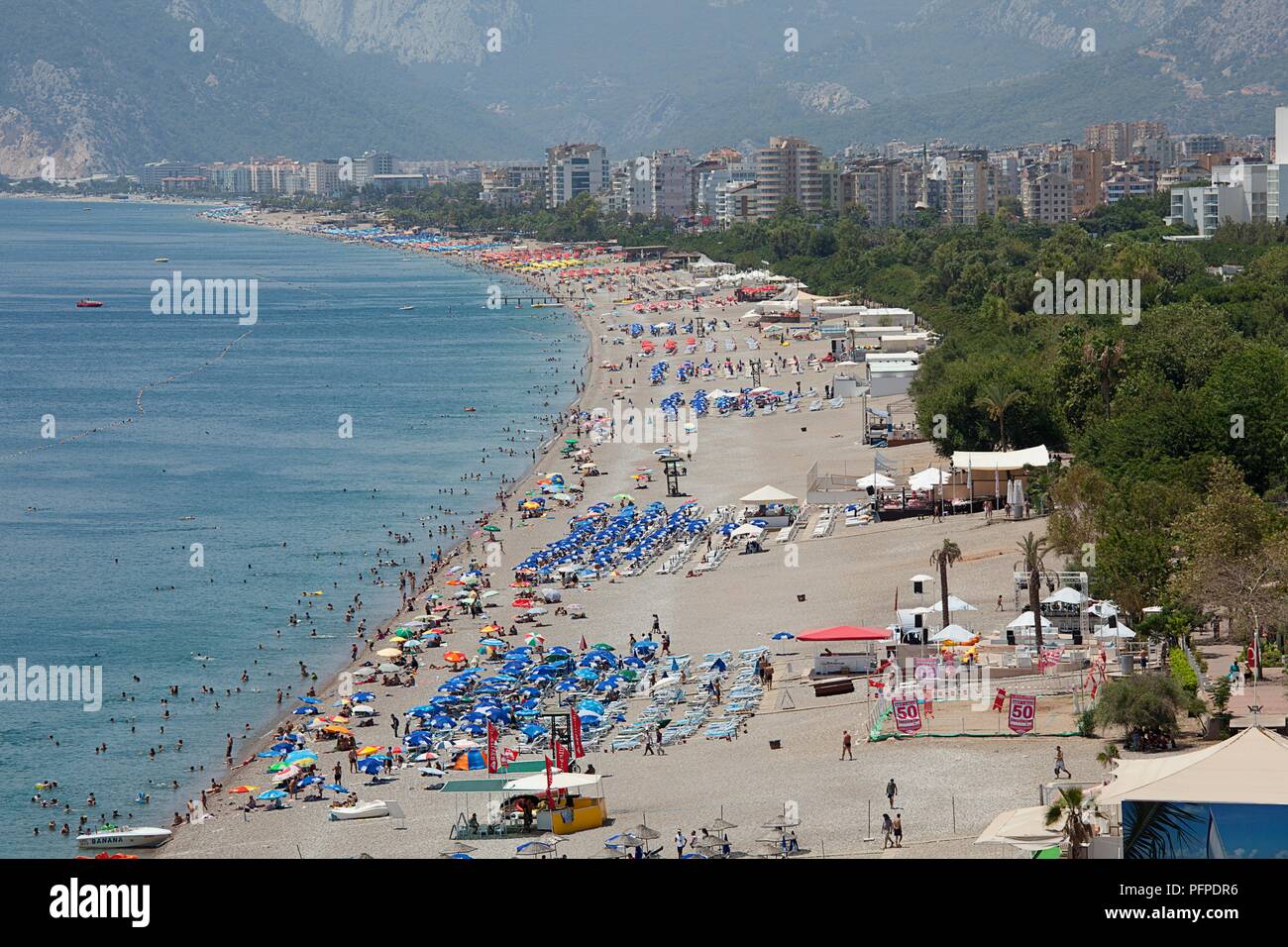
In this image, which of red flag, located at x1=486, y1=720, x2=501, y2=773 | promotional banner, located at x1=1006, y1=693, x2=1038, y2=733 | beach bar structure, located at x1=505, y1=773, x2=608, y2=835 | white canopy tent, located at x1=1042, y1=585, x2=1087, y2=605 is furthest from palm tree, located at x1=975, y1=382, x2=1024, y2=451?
beach bar structure, located at x1=505, y1=773, x2=608, y2=835

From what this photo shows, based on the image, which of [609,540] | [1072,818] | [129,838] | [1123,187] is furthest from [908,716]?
[1123,187]

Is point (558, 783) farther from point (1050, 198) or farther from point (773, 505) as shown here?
point (1050, 198)

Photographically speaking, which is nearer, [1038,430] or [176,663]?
[176,663]

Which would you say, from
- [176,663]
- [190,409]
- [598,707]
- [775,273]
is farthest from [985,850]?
[775,273]

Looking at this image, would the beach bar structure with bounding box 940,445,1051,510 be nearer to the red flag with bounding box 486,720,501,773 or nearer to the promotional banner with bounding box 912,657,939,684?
the promotional banner with bounding box 912,657,939,684

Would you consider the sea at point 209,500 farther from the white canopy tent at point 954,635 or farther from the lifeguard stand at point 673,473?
the white canopy tent at point 954,635

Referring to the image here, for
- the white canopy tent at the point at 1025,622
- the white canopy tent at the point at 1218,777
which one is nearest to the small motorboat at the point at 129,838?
the white canopy tent at the point at 1025,622

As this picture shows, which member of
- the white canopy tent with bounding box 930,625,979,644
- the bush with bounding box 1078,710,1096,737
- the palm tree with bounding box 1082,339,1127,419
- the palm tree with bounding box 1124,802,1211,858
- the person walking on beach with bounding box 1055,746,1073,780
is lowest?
the person walking on beach with bounding box 1055,746,1073,780
